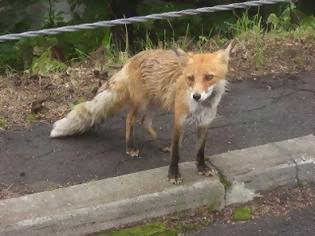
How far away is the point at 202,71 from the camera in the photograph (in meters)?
3.89

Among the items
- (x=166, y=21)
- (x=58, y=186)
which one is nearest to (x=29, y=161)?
(x=58, y=186)

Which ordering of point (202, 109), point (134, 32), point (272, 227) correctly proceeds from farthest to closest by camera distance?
1. point (134, 32)
2. point (202, 109)
3. point (272, 227)

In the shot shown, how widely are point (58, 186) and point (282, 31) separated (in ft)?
12.5

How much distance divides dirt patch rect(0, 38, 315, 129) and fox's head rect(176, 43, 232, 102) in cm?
175

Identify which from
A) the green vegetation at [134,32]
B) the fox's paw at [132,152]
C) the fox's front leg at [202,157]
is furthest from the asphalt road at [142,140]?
the green vegetation at [134,32]

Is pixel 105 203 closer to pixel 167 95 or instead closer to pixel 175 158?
pixel 175 158

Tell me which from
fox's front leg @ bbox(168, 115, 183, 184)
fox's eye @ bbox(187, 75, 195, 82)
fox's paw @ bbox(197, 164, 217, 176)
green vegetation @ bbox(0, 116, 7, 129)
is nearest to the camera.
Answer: fox's eye @ bbox(187, 75, 195, 82)

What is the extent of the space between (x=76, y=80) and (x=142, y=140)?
1168 mm

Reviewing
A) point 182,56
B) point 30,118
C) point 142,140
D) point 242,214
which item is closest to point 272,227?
point 242,214

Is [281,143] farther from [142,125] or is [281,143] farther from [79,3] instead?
[79,3]

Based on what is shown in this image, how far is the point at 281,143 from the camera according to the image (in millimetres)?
4785

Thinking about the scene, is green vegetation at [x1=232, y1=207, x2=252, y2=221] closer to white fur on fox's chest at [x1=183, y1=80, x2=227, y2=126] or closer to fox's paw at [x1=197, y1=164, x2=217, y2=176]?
fox's paw at [x1=197, y1=164, x2=217, y2=176]

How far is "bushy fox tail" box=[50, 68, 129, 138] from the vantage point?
15.6 ft

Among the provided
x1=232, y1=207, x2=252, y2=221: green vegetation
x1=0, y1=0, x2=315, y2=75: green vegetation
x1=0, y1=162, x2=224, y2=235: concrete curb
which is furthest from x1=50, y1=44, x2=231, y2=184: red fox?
x1=0, y1=0, x2=315, y2=75: green vegetation
